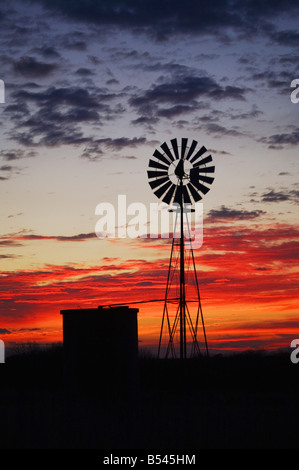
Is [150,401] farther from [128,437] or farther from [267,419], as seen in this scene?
[128,437]

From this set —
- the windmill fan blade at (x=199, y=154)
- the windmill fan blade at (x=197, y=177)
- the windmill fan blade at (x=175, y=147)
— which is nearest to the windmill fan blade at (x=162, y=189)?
the windmill fan blade at (x=197, y=177)

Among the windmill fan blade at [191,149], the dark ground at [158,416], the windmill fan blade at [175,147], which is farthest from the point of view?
the windmill fan blade at [175,147]

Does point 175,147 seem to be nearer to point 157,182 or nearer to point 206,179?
point 157,182

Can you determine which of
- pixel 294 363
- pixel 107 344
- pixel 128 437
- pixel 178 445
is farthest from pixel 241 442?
pixel 294 363

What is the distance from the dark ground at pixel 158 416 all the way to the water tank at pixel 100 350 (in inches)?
11.5

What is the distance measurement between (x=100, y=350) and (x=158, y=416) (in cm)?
357

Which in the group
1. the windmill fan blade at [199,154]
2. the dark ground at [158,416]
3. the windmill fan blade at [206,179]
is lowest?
the dark ground at [158,416]

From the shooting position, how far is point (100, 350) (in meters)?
24.3

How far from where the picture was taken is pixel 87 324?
80.3 feet

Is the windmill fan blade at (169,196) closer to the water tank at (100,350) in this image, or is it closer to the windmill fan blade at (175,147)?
the windmill fan blade at (175,147)

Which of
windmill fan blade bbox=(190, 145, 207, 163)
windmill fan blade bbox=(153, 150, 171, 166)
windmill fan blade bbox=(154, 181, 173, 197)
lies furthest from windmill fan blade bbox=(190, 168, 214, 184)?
windmill fan blade bbox=(153, 150, 171, 166)

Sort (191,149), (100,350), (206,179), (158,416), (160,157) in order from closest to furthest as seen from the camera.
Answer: (158,416)
(100,350)
(206,179)
(191,149)
(160,157)

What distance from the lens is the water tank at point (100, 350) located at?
24.2 m

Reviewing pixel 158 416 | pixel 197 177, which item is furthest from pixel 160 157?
pixel 158 416
